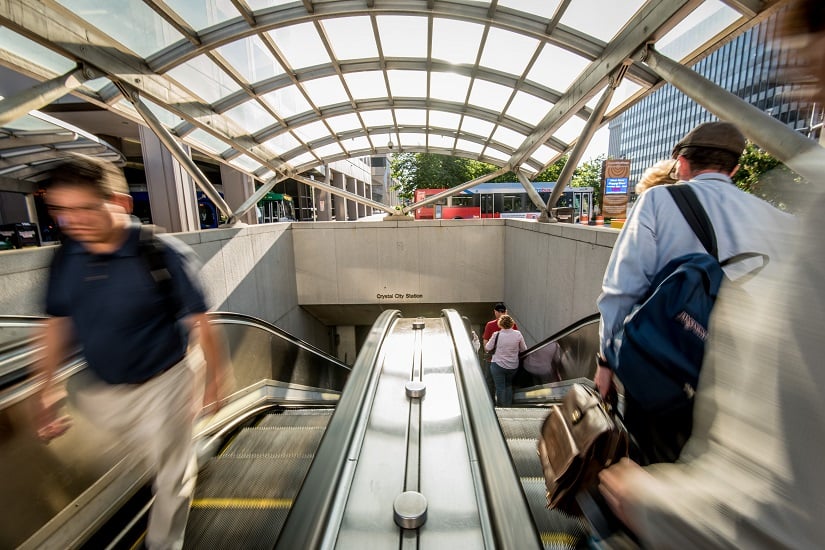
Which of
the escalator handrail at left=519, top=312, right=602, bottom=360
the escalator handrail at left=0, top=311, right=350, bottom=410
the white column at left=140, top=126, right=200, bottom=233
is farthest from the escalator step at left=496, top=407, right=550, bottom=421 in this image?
the white column at left=140, top=126, right=200, bottom=233

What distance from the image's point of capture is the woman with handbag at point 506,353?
5.52 m

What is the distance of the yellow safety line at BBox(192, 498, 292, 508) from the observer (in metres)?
2.12

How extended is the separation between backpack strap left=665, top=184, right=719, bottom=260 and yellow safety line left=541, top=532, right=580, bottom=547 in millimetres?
1434

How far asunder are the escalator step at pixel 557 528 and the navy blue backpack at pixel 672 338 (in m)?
0.79

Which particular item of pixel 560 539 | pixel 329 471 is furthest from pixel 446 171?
pixel 329 471

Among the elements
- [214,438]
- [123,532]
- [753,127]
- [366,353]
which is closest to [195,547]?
[123,532]

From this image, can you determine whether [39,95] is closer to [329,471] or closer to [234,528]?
[234,528]

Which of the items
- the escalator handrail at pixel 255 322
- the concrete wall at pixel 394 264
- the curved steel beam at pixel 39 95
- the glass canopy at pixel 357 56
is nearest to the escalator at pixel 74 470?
the escalator handrail at pixel 255 322

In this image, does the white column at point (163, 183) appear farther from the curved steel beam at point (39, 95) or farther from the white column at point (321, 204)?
the white column at point (321, 204)

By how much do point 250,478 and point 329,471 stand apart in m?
1.14

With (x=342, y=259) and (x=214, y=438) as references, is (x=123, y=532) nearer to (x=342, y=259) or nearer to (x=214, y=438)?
(x=214, y=438)

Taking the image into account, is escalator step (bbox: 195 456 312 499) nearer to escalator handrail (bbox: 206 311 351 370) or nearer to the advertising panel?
escalator handrail (bbox: 206 311 351 370)

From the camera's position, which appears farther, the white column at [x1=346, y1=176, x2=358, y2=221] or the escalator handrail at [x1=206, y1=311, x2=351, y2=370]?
the white column at [x1=346, y1=176, x2=358, y2=221]

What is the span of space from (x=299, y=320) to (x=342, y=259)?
2409mm
